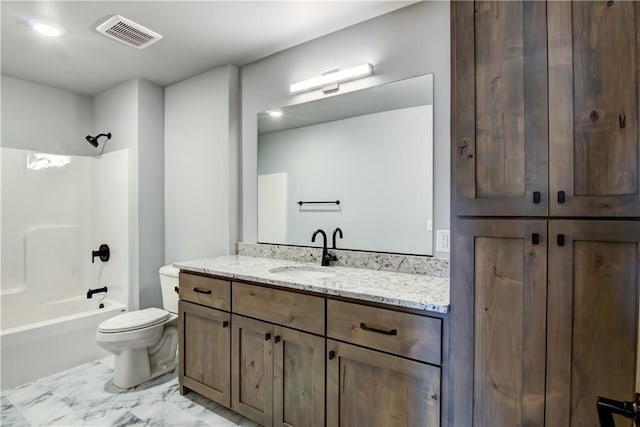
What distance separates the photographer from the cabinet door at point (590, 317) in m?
0.99

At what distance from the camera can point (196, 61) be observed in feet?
8.65

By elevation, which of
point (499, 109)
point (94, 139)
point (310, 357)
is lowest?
point (310, 357)

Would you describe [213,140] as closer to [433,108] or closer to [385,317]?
[433,108]

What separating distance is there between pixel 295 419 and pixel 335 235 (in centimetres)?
108

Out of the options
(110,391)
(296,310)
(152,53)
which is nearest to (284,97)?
(152,53)

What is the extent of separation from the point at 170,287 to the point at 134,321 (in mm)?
413

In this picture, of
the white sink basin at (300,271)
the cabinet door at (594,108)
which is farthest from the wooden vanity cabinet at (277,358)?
the cabinet door at (594,108)

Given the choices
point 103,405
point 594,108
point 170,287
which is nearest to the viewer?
point 594,108

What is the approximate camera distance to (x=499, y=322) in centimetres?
117

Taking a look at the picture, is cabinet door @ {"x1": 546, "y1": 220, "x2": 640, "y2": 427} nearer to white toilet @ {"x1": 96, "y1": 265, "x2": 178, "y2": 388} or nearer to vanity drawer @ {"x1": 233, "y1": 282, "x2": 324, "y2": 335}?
vanity drawer @ {"x1": 233, "y1": 282, "x2": 324, "y2": 335}

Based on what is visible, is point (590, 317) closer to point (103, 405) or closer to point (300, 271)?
point (300, 271)

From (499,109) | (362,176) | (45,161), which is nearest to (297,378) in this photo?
(362,176)

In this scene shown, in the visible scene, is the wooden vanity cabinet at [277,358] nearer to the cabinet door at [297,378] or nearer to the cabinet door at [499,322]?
the cabinet door at [297,378]

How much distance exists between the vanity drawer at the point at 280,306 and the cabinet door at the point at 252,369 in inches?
2.3
